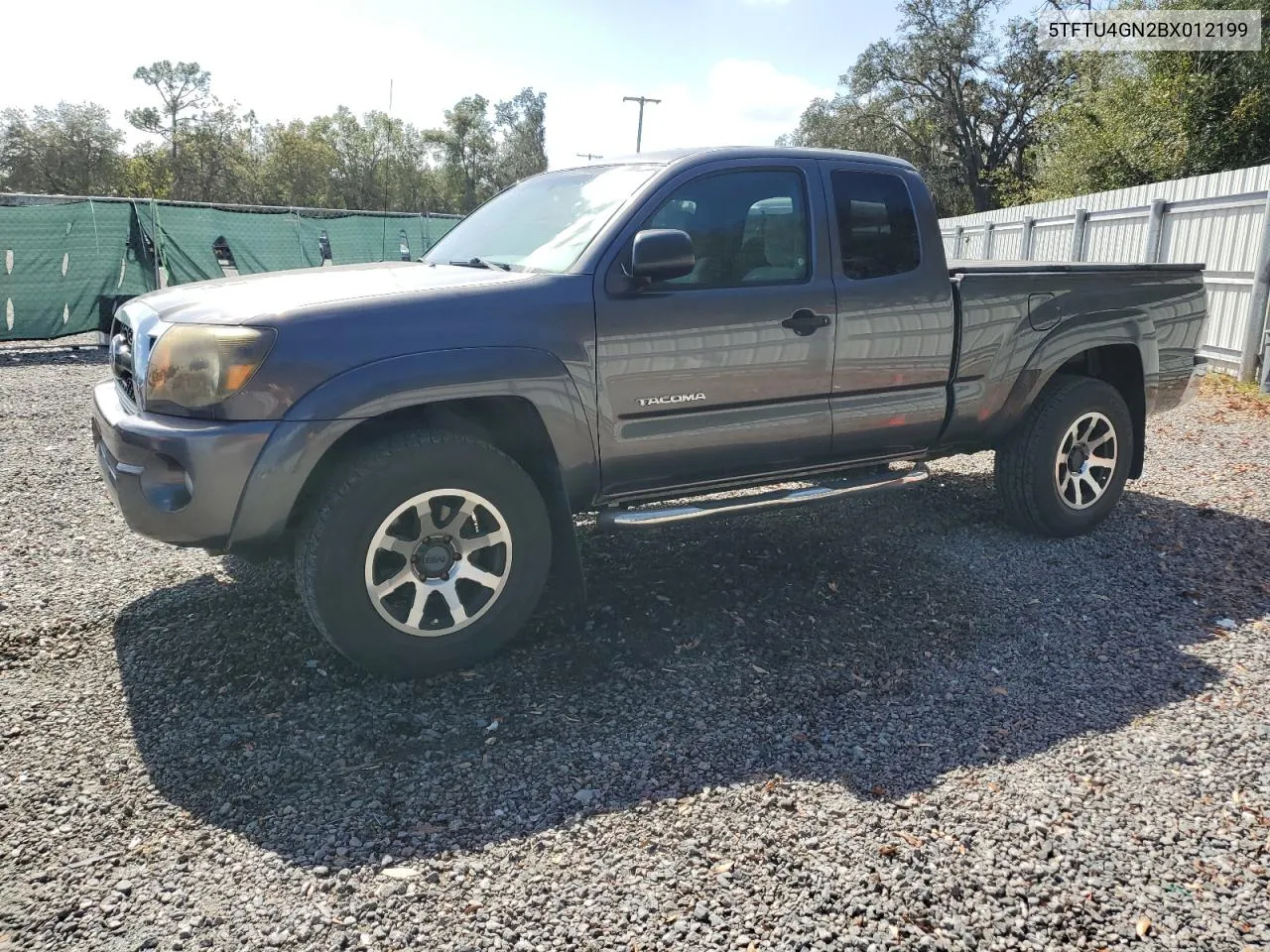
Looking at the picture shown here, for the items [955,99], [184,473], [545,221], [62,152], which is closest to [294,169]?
[62,152]

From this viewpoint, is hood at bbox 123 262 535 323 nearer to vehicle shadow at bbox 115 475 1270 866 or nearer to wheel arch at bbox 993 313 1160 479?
vehicle shadow at bbox 115 475 1270 866

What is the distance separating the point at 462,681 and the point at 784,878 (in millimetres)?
1486

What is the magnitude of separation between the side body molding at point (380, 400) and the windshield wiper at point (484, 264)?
68 cm

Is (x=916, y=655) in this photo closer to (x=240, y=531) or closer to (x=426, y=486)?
(x=426, y=486)

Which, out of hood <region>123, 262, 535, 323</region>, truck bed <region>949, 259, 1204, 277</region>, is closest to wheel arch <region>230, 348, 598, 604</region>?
hood <region>123, 262, 535, 323</region>

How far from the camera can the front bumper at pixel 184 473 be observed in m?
3.01

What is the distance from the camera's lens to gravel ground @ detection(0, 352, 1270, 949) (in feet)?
7.47

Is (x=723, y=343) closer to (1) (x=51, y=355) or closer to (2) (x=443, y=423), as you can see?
(2) (x=443, y=423)

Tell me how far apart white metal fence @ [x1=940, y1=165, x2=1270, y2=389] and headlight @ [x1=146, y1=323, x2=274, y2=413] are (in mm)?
8270

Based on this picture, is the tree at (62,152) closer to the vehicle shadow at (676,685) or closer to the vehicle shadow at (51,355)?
the vehicle shadow at (51,355)

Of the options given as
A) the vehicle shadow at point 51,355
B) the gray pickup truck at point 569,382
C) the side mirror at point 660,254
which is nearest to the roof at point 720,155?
the gray pickup truck at point 569,382

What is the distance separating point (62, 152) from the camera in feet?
171

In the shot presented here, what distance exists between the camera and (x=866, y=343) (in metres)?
4.16

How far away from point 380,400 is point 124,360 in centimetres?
121
